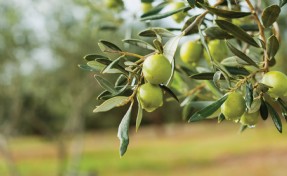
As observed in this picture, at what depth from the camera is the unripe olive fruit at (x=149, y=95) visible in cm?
75

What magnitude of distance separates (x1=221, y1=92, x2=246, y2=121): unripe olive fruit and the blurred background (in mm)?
643

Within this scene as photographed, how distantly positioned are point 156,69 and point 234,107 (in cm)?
16

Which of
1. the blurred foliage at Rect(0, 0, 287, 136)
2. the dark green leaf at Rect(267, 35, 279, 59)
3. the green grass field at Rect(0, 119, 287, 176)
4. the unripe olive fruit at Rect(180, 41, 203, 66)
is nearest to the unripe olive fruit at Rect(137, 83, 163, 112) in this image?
the dark green leaf at Rect(267, 35, 279, 59)

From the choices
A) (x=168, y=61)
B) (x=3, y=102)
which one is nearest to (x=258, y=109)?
(x=168, y=61)

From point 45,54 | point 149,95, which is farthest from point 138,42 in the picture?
point 45,54

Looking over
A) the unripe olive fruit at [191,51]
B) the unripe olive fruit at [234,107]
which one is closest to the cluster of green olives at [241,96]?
the unripe olive fruit at [234,107]

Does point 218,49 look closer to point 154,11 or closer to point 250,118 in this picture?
point 154,11

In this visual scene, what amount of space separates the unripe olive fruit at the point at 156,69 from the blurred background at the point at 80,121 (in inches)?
26.2

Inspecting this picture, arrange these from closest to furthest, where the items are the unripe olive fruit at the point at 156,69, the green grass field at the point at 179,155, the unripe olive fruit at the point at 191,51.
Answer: the unripe olive fruit at the point at 156,69 → the unripe olive fruit at the point at 191,51 → the green grass field at the point at 179,155

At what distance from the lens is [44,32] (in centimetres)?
1049

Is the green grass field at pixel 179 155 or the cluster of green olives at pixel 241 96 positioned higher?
the cluster of green olives at pixel 241 96

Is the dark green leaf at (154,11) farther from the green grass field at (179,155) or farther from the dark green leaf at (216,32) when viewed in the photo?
the green grass field at (179,155)

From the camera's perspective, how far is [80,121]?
46.5 ft

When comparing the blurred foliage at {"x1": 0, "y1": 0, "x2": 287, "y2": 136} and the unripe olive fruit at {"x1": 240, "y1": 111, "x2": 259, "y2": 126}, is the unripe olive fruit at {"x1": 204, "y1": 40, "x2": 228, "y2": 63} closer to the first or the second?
the unripe olive fruit at {"x1": 240, "y1": 111, "x2": 259, "y2": 126}
